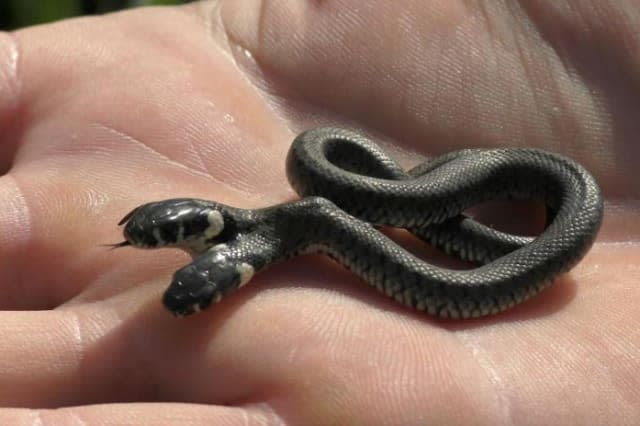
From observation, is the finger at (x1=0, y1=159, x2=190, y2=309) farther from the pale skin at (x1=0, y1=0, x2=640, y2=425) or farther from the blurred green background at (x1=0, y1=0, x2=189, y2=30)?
the blurred green background at (x1=0, y1=0, x2=189, y2=30)

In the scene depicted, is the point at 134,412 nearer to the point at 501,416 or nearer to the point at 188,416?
the point at 188,416

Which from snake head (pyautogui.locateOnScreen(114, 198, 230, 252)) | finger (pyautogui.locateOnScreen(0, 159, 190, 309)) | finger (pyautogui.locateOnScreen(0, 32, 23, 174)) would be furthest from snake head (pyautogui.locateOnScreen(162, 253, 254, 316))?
finger (pyautogui.locateOnScreen(0, 32, 23, 174))

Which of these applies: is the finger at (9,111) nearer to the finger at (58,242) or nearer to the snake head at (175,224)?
the finger at (58,242)

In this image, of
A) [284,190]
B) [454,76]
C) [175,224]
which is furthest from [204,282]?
[454,76]

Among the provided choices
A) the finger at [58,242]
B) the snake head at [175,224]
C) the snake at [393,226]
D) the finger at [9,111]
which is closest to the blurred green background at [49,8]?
the finger at [9,111]

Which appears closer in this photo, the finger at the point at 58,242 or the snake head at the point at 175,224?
the snake head at the point at 175,224

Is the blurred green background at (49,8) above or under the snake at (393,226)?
under

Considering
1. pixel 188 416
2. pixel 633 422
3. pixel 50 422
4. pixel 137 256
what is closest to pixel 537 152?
pixel 633 422
